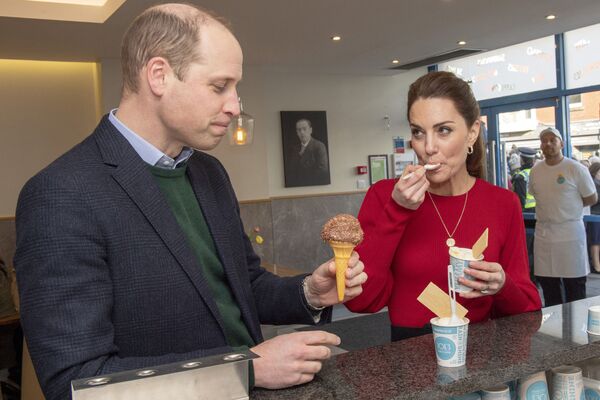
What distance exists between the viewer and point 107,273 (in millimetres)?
1215

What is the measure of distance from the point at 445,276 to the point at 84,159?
3.95 ft

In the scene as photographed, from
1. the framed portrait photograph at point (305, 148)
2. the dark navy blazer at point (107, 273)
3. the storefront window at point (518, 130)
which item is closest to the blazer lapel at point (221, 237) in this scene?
the dark navy blazer at point (107, 273)

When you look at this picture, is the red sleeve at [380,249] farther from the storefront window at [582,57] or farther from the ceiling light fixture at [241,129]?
the storefront window at [582,57]

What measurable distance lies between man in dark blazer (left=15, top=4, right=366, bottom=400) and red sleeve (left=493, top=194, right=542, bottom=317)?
0.66 meters

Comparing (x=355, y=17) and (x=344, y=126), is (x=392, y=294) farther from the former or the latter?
(x=344, y=126)

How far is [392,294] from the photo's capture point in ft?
6.59

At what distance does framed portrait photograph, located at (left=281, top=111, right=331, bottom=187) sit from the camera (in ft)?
26.8

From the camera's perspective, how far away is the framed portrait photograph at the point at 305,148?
8164mm

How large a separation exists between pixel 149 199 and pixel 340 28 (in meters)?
4.84

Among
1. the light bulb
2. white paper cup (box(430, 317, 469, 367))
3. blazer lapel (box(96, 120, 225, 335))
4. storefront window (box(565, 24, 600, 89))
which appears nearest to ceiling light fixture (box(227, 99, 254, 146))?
the light bulb

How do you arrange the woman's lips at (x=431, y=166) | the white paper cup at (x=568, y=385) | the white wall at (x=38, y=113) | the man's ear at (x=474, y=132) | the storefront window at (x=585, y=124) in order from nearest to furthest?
1. the white paper cup at (x=568, y=385)
2. the woman's lips at (x=431, y=166)
3. the man's ear at (x=474, y=132)
4. the white wall at (x=38, y=113)
5. the storefront window at (x=585, y=124)

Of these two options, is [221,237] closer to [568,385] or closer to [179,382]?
[179,382]

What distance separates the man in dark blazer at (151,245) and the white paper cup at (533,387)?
1.55 feet

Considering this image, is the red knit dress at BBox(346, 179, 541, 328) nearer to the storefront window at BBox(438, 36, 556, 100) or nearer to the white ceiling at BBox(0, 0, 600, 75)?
the white ceiling at BBox(0, 0, 600, 75)
